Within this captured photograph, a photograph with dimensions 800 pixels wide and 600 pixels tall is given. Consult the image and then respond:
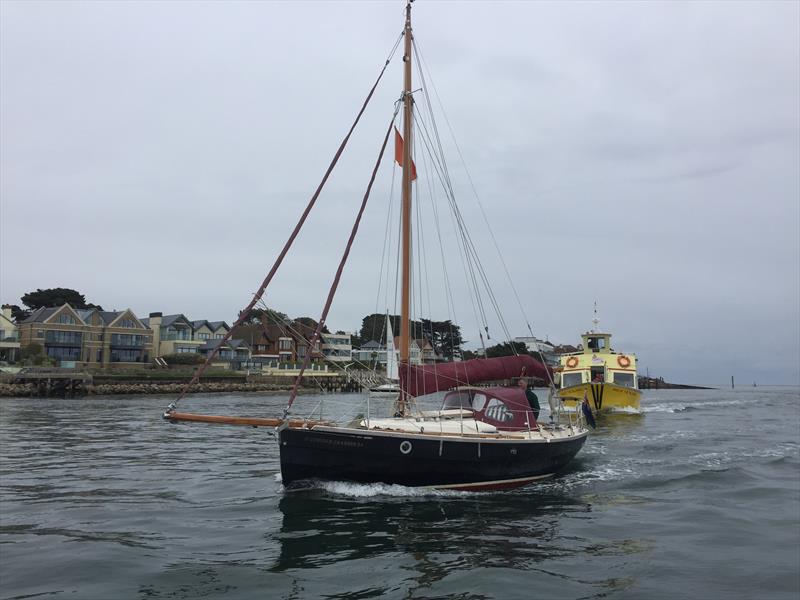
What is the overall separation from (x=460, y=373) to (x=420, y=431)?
3.54m

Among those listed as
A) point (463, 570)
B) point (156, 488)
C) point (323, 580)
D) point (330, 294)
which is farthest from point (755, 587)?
point (156, 488)

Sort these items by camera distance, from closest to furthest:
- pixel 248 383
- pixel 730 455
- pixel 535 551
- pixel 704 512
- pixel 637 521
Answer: pixel 535 551
pixel 637 521
pixel 704 512
pixel 730 455
pixel 248 383

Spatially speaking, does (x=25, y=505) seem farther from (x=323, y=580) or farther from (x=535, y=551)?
(x=535, y=551)

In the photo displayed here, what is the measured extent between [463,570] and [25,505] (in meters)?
10.9

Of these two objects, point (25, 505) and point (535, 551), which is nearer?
point (535, 551)

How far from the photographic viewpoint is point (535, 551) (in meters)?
11.7

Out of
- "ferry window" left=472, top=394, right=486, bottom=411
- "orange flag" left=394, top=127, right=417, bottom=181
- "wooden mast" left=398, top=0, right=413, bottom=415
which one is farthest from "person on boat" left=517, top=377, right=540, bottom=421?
"orange flag" left=394, top=127, right=417, bottom=181

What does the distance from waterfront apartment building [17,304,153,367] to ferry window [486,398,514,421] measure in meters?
86.0

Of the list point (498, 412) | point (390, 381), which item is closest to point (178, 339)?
point (390, 381)

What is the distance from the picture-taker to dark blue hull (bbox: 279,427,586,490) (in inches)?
578

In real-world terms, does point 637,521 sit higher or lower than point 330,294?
lower

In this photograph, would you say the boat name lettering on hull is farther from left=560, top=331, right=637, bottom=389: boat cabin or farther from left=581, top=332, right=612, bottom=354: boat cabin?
left=581, top=332, right=612, bottom=354: boat cabin

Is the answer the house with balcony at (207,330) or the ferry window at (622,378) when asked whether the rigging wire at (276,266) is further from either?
the house with balcony at (207,330)

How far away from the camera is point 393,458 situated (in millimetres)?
14875
